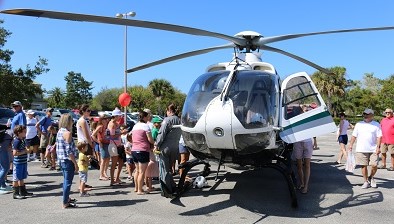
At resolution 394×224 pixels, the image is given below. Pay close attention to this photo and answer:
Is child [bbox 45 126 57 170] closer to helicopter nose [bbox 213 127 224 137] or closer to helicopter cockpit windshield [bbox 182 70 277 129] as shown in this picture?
helicopter cockpit windshield [bbox 182 70 277 129]

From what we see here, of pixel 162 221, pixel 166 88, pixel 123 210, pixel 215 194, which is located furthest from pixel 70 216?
pixel 166 88

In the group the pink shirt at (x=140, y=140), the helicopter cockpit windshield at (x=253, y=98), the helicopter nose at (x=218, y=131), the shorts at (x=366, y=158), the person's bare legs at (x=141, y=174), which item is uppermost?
the helicopter cockpit windshield at (x=253, y=98)

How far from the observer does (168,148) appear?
266 inches

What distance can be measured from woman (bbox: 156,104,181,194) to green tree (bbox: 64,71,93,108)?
77.9 m

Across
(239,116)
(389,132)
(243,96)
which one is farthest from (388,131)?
(239,116)

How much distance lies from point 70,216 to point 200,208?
2079 mm

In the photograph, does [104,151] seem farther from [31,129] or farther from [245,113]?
[245,113]

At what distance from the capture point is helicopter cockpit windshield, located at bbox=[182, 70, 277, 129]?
5.45 meters

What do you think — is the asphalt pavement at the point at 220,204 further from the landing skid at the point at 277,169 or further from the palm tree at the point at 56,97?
the palm tree at the point at 56,97

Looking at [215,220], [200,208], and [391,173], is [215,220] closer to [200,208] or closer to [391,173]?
[200,208]

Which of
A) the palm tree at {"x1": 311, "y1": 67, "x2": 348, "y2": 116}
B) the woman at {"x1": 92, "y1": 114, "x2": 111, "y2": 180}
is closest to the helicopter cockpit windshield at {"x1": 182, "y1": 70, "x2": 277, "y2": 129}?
the woman at {"x1": 92, "y1": 114, "x2": 111, "y2": 180}

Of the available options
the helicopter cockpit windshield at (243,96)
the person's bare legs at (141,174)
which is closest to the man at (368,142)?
the helicopter cockpit windshield at (243,96)

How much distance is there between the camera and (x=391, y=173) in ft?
31.3

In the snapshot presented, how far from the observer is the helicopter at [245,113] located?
5.34m
